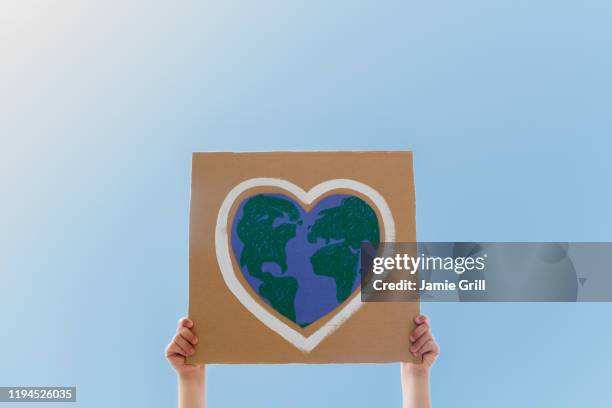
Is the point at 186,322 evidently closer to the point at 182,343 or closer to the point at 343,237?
the point at 182,343

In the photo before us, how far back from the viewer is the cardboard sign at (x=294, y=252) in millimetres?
1699

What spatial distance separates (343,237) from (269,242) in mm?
244

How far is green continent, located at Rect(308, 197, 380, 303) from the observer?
5.72 ft

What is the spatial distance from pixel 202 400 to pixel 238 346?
0.31 meters

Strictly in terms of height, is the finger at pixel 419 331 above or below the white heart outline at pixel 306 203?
below

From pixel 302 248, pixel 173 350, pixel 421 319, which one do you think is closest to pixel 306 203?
pixel 302 248

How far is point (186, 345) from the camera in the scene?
5.53 ft

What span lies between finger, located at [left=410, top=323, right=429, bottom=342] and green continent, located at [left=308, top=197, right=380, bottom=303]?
0.24 m

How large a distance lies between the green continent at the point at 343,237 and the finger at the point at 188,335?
436mm

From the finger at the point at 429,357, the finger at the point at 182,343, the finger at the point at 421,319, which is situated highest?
the finger at the point at 421,319

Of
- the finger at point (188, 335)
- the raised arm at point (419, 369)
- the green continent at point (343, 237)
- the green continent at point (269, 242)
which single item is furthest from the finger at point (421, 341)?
the finger at point (188, 335)

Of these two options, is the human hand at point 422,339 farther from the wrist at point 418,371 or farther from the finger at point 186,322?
the finger at point 186,322

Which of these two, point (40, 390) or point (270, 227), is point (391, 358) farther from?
point (40, 390)

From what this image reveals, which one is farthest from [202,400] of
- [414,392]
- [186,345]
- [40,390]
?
[40,390]
